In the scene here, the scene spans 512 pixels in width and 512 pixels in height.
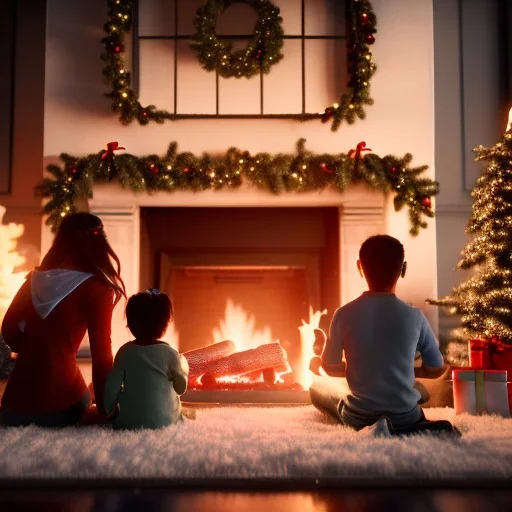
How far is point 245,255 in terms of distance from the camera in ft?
12.7

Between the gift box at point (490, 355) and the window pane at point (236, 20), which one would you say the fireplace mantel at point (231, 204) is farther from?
the window pane at point (236, 20)

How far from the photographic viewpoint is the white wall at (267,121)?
12.0ft

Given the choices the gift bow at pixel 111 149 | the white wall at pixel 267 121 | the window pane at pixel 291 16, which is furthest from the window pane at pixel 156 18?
the gift bow at pixel 111 149

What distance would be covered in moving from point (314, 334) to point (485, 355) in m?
1.06

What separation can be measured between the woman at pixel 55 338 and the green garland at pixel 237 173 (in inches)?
56.1

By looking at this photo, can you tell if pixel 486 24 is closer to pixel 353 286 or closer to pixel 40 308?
pixel 353 286

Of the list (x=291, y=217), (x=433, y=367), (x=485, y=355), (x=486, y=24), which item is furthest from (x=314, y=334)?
(x=486, y=24)

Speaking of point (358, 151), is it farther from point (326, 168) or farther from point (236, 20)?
point (236, 20)

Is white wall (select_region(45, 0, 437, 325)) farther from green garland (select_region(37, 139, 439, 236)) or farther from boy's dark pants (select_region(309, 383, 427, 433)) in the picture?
boy's dark pants (select_region(309, 383, 427, 433))

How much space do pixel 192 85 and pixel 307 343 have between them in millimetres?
1785

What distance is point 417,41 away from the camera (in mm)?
3711

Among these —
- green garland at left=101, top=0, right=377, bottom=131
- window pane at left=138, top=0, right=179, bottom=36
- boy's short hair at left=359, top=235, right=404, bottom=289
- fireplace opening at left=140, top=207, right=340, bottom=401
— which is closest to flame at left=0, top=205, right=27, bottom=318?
fireplace opening at left=140, top=207, right=340, bottom=401

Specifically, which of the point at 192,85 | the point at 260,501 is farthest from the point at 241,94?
the point at 260,501

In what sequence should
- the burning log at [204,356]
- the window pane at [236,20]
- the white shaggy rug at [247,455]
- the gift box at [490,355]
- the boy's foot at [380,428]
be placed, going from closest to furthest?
the white shaggy rug at [247,455] < the boy's foot at [380,428] < the gift box at [490,355] < the burning log at [204,356] < the window pane at [236,20]
